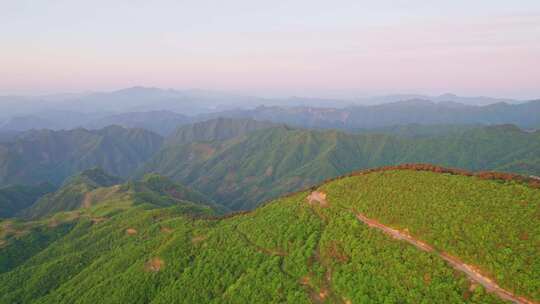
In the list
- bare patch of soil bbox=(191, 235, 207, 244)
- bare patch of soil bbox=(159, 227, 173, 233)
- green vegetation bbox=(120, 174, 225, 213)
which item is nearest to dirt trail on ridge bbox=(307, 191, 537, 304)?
bare patch of soil bbox=(191, 235, 207, 244)

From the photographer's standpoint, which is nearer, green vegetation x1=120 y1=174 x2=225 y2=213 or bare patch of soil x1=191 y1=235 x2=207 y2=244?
bare patch of soil x1=191 y1=235 x2=207 y2=244

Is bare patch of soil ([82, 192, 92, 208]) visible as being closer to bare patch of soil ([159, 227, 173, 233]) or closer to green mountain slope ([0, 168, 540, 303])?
green mountain slope ([0, 168, 540, 303])

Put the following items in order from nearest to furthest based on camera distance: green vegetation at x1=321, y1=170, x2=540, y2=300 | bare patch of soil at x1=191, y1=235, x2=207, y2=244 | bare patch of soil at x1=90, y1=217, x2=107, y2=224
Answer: green vegetation at x1=321, y1=170, x2=540, y2=300 → bare patch of soil at x1=191, y1=235, x2=207, y2=244 → bare patch of soil at x1=90, y1=217, x2=107, y2=224

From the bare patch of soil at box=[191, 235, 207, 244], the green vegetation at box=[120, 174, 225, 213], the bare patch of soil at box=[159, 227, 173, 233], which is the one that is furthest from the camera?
the green vegetation at box=[120, 174, 225, 213]

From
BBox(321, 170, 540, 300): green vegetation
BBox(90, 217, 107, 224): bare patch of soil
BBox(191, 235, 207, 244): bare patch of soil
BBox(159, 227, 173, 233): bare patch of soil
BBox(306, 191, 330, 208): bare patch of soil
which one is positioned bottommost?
BBox(90, 217, 107, 224): bare patch of soil

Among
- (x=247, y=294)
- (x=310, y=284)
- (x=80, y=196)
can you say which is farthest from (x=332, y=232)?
(x=80, y=196)

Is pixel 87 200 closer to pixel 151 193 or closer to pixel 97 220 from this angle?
pixel 151 193

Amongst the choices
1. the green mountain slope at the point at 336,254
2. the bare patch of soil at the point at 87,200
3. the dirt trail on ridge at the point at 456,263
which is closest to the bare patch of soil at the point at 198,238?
the green mountain slope at the point at 336,254

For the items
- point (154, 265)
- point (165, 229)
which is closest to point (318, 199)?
point (154, 265)
